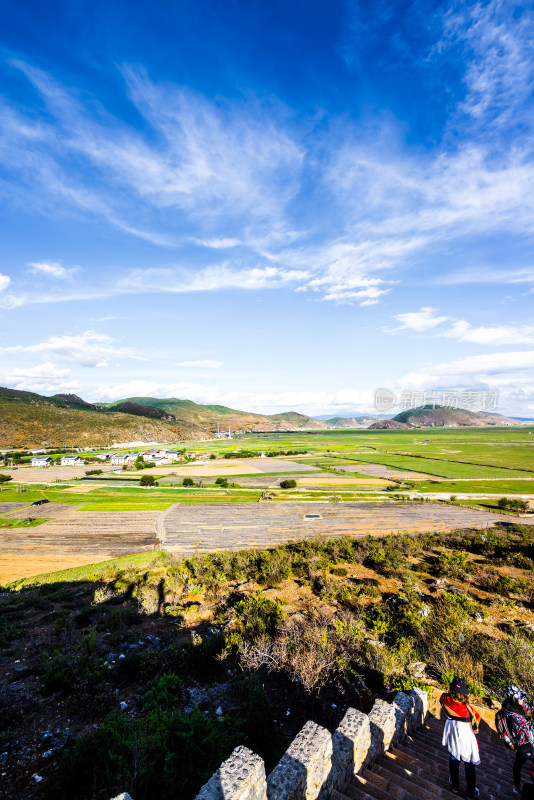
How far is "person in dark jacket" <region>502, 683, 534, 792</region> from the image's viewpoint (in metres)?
5.16

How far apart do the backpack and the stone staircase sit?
1.19 metres

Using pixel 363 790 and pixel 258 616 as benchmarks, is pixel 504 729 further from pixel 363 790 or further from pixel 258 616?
pixel 258 616

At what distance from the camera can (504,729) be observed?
538 centimetres

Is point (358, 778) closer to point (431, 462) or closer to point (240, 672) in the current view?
point (240, 672)

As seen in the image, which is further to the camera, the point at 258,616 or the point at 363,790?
the point at 258,616

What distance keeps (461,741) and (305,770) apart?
3.09 m

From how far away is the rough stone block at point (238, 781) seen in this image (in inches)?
151

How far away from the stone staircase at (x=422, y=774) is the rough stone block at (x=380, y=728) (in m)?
0.15

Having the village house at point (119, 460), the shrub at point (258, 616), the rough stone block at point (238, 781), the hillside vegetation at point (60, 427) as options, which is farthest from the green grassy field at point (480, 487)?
the hillside vegetation at point (60, 427)

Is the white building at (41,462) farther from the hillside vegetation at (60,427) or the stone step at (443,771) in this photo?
the stone step at (443,771)

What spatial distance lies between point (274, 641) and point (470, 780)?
6.64 meters

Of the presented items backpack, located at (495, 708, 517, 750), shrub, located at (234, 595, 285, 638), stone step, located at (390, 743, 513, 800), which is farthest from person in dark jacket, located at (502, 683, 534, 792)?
shrub, located at (234, 595, 285, 638)

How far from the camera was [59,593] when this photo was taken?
19656mm

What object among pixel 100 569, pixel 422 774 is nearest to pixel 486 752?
pixel 422 774
